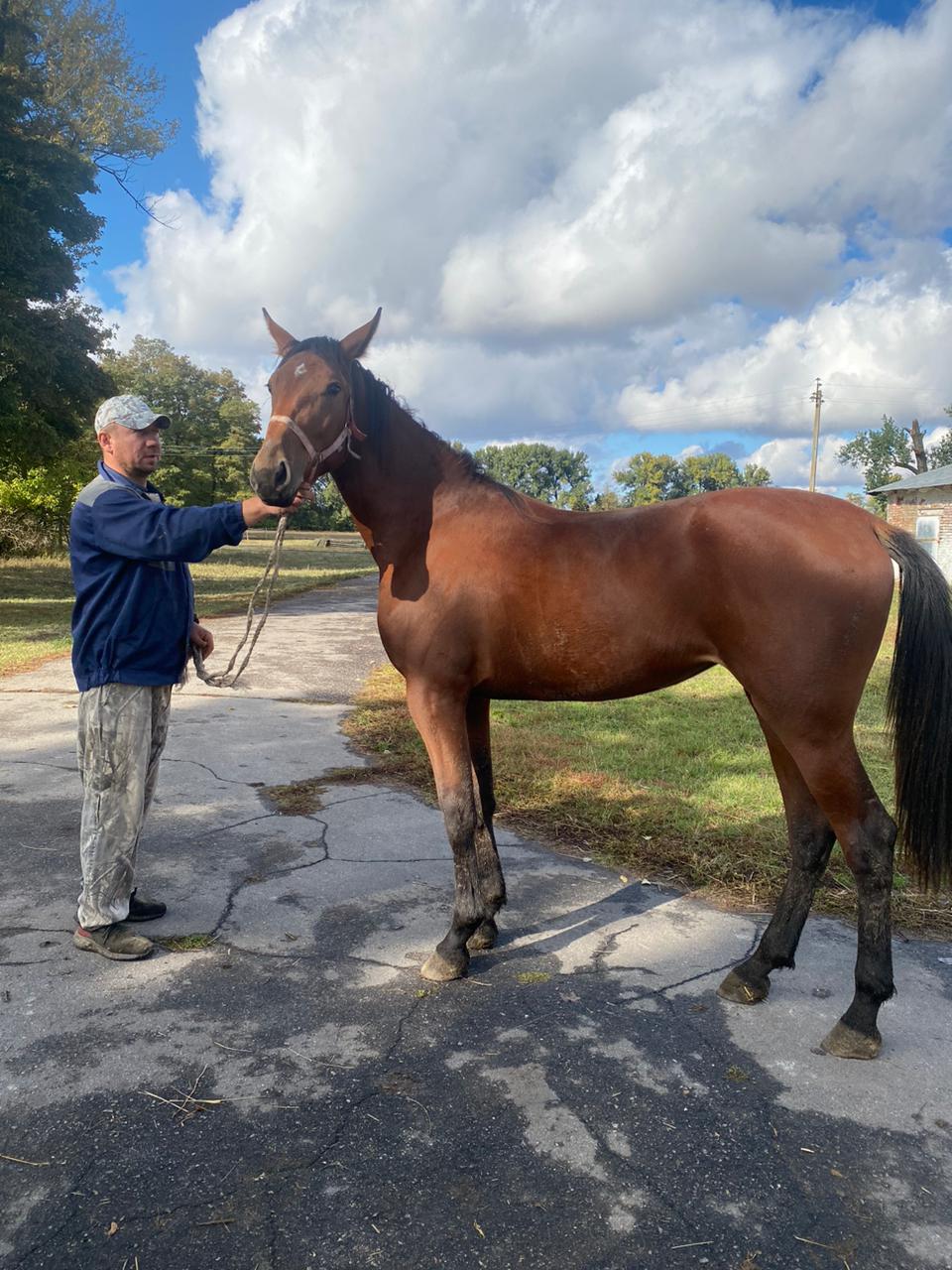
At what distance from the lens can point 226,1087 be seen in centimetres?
249

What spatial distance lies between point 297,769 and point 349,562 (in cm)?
2933

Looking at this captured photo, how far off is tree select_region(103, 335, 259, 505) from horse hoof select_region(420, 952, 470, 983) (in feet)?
159

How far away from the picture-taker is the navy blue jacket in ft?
10.2

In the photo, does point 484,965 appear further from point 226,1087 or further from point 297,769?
point 297,769

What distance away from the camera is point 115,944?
3.28 m

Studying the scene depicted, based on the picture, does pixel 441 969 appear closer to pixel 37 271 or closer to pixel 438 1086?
pixel 438 1086

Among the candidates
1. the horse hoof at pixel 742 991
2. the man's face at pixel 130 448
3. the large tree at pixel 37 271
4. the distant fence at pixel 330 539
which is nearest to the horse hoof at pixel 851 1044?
the horse hoof at pixel 742 991

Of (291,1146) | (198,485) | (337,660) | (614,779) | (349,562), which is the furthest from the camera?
(198,485)

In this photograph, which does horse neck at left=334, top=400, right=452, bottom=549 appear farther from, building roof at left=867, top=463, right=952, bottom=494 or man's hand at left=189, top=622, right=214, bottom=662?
building roof at left=867, top=463, right=952, bottom=494

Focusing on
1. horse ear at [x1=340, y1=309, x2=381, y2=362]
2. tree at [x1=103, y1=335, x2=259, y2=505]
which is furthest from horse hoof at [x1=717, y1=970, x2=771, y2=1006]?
tree at [x1=103, y1=335, x2=259, y2=505]

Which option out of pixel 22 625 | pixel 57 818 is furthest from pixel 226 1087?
pixel 22 625

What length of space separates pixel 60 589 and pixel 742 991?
1974 cm

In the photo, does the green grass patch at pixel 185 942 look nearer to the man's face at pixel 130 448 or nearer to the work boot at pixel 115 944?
the work boot at pixel 115 944

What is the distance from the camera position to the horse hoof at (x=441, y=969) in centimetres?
315
